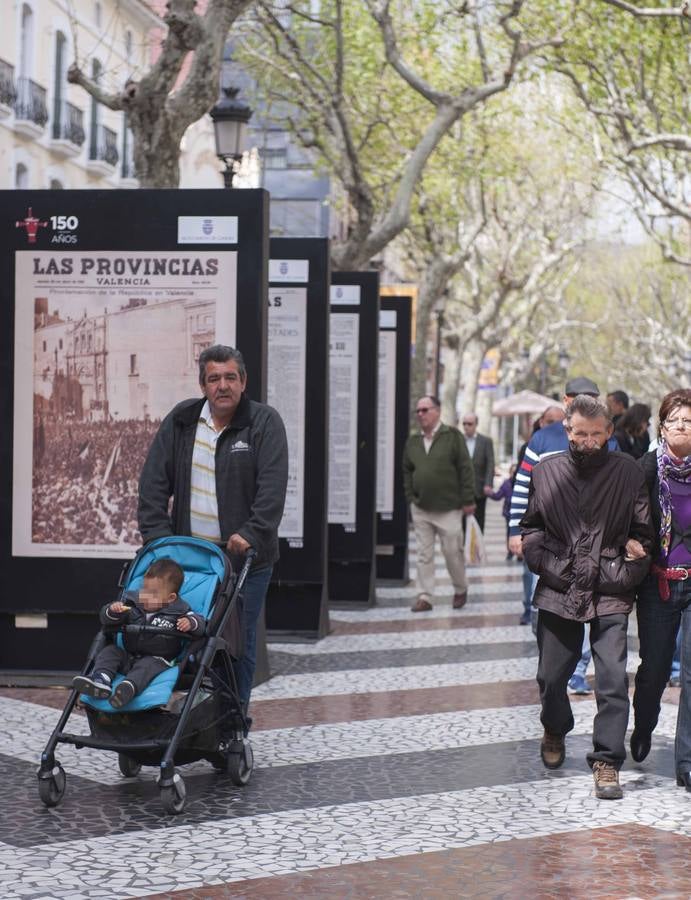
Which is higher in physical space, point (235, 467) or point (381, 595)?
point (235, 467)

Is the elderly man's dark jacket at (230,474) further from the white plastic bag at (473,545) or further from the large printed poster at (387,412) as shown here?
the large printed poster at (387,412)

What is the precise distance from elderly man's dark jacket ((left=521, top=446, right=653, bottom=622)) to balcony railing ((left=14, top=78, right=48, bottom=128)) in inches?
1061

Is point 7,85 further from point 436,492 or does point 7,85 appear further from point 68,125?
point 436,492

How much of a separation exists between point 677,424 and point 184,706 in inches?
99.4

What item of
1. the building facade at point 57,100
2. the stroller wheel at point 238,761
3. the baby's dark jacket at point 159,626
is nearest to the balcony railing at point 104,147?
the building facade at point 57,100

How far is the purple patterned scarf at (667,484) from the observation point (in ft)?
25.3

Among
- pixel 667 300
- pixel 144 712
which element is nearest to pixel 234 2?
pixel 144 712

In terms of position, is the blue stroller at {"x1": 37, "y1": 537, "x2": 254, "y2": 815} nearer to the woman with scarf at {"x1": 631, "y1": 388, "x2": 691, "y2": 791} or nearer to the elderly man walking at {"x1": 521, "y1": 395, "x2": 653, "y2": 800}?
the elderly man walking at {"x1": 521, "y1": 395, "x2": 653, "y2": 800}

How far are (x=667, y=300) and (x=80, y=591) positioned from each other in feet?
188

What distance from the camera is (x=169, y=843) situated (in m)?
6.51

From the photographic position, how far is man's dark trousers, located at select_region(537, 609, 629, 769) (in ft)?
24.8

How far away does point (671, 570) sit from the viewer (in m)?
7.71

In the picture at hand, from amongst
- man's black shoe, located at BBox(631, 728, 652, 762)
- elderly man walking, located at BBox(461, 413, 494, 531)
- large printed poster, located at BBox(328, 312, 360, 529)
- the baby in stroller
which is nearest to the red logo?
the baby in stroller

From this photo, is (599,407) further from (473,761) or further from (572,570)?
(473,761)
